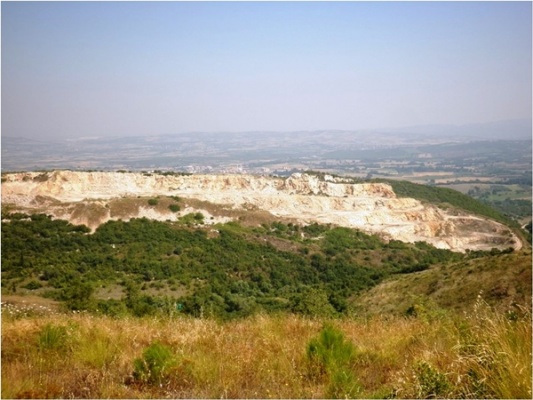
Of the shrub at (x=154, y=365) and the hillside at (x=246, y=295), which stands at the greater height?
the shrub at (x=154, y=365)

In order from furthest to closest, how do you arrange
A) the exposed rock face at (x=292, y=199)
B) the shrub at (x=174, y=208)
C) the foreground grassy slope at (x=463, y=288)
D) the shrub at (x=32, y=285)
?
the shrub at (x=174, y=208) < the exposed rock face at (x=292, y=199) < the shrub at (x=32, y=285) < the foreground grassy slope at (x=463, y=288)

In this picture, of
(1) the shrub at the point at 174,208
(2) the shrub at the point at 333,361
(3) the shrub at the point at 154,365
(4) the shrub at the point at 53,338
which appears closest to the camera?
(2) the shrub at the point at 333,361

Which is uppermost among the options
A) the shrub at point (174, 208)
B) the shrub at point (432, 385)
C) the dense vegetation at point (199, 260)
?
the shrub at point (432, 385)

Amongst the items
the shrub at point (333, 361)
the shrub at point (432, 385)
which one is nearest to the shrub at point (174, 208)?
the shrub at point (333, 361)

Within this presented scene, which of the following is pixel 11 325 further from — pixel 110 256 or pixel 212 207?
pixel 212 207

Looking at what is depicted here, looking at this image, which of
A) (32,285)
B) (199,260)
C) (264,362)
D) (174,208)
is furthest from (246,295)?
(264,362)

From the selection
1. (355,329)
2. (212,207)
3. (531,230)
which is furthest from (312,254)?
(531,230)

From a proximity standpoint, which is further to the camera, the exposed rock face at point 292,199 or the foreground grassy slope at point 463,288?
the exposed rock face at point 292,199

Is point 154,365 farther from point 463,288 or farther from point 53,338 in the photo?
point 463,288

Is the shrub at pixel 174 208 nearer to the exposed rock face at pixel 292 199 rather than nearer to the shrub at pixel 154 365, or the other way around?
the exposed rock face at pixel 292 199
